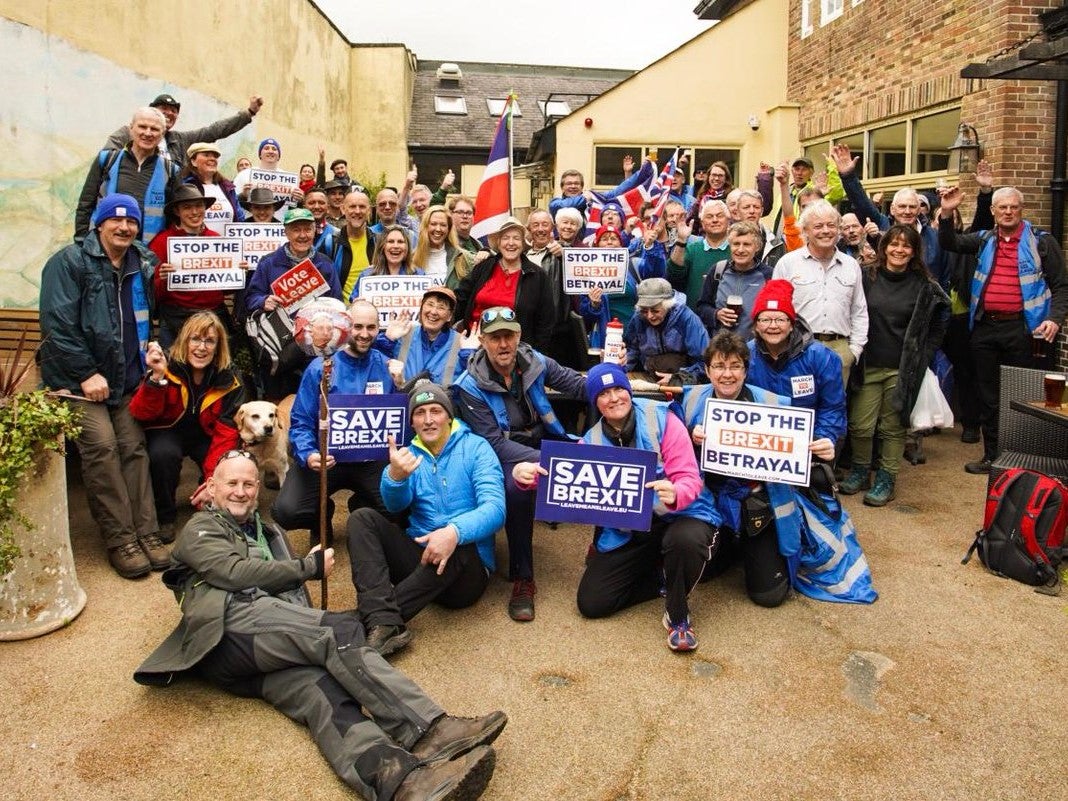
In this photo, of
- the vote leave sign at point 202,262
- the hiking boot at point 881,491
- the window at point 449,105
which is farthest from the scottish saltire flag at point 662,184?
the window at point 449,105

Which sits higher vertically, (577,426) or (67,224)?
(67,224)

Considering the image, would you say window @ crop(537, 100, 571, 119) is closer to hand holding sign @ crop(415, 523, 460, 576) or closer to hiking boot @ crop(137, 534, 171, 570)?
hiking boot @ crop(137, 534, 171, 570)

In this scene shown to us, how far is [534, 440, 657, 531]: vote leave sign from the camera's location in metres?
4.48

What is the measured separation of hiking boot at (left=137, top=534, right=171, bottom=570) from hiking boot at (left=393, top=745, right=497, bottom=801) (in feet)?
9.40

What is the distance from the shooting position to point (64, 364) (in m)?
5.20

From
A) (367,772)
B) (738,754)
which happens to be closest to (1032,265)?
(738,754)

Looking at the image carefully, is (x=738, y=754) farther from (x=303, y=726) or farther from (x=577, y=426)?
(x=577, y=426)

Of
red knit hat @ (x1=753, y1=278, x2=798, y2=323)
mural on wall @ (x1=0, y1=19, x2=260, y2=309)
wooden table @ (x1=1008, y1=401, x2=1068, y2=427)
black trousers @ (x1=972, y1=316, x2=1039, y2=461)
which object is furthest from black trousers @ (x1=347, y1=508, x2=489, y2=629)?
mural on wall @ (x1=0, y1=19, x2=260, y2=309)

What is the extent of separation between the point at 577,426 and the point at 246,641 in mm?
4540

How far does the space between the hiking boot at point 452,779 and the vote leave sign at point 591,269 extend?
14.6ft

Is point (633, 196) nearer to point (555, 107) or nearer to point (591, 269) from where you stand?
point (591, 269)

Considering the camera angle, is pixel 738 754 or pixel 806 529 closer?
pixel 738 754

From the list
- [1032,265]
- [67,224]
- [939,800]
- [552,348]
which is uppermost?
[67,224]

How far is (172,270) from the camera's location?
6238mm
